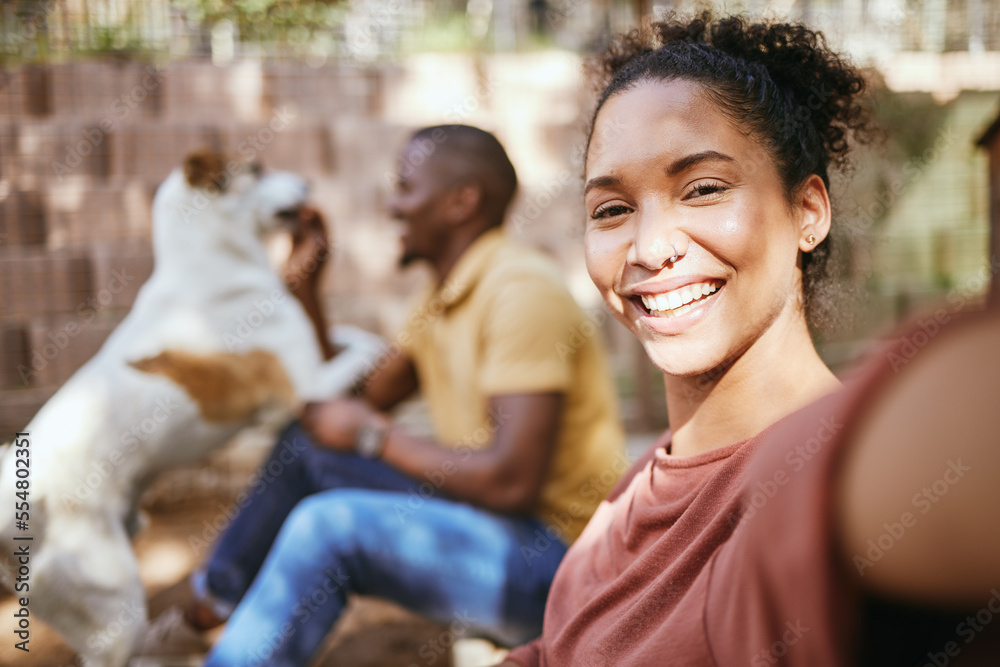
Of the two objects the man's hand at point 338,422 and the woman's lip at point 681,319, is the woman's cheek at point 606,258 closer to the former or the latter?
the woman's lip at point 681,319

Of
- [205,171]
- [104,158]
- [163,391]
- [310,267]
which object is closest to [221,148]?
[104,158]

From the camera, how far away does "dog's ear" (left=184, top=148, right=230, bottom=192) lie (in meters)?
2.80

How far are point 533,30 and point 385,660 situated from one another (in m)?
7.93

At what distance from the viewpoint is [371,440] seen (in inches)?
84.3

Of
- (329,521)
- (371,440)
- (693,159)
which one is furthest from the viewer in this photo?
(371,440)

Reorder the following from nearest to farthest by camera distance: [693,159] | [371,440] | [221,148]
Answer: [693,159] → [371,440] → [221,148]

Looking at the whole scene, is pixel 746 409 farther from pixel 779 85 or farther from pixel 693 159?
pixel 779 85

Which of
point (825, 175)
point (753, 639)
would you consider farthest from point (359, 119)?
point (753, 639)

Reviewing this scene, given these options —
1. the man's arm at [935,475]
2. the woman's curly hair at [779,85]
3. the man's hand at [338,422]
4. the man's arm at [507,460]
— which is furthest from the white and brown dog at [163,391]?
the man's arm at [935,475]

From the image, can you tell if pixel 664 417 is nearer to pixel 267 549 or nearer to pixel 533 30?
pixel 267 549

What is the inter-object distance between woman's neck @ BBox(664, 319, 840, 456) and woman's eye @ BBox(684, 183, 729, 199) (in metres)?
0.21

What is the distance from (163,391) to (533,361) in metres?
1.30

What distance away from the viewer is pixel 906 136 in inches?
230

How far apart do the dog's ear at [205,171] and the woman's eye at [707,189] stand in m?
2.37
